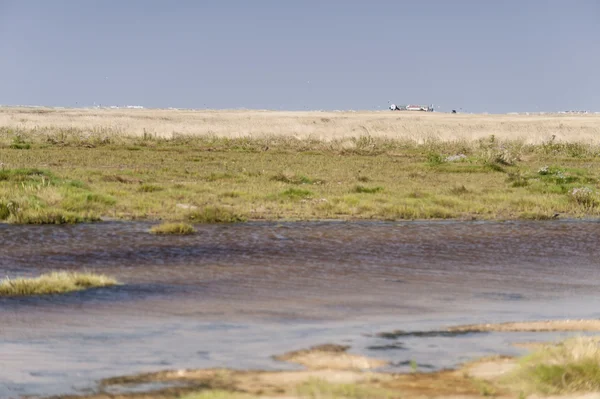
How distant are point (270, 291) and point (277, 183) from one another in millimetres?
16670

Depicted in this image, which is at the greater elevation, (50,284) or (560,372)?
(50,284)

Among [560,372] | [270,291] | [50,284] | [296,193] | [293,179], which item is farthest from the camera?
[293,179]

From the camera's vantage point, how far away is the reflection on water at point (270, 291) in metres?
10.3

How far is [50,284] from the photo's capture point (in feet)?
45.1

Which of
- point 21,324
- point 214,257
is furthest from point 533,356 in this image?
point 214,257

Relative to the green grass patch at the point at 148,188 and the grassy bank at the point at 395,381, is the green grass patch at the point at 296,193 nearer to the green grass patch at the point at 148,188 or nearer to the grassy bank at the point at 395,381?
the green grass patch at the point at 148,188

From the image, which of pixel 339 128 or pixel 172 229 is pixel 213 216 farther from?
pixel 339 128

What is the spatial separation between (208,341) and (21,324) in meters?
2.55

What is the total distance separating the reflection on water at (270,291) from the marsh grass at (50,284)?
0.93 feet

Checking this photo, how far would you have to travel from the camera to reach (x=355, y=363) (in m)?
9.66

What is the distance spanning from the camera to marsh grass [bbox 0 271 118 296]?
534 inches

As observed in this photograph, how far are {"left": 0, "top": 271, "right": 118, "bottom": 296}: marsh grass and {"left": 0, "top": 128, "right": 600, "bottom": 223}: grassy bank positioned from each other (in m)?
7.97

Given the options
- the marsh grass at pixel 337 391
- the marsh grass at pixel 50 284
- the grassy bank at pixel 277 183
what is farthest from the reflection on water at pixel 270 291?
the grassy bank at pixel 277 183

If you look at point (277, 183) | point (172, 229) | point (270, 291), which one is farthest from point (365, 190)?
point (270, 291)
